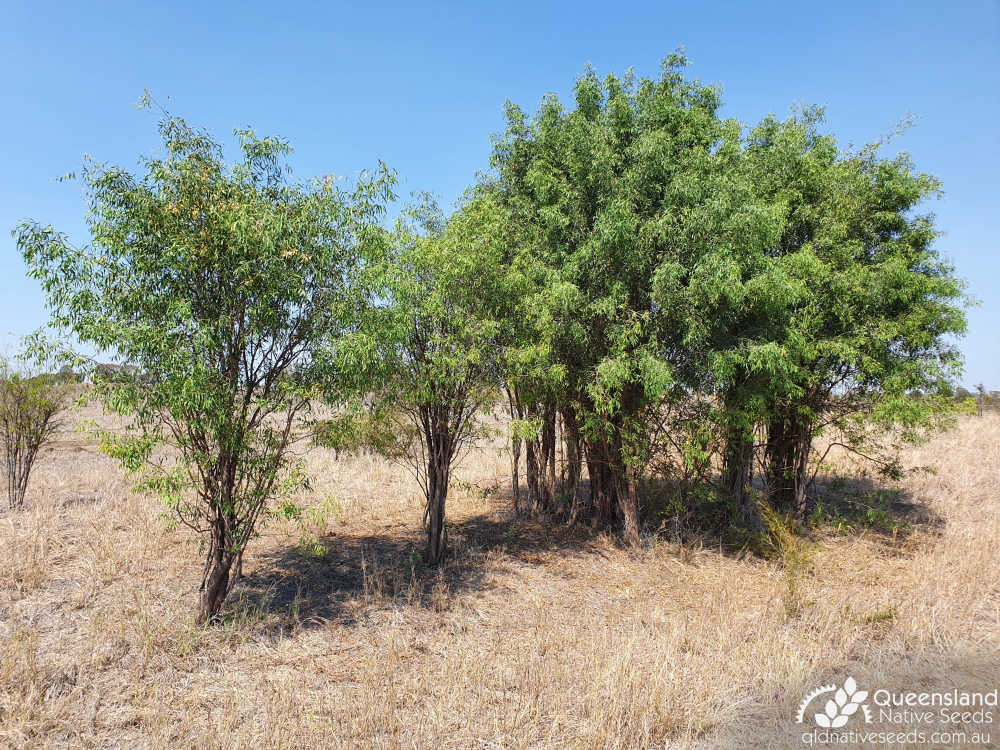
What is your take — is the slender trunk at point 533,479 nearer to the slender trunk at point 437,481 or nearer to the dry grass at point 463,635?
the dry grass at point 463,635

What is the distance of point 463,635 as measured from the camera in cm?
667

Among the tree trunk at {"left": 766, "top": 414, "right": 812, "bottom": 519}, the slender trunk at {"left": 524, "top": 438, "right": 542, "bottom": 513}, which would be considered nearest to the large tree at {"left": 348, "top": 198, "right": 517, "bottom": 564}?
the slender trunk at {"left": 524, "top": 438, "right": 542, "bottom": 513}

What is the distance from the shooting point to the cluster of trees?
19.6ft

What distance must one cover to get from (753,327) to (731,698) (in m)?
6.07

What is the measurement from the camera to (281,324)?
6410mm

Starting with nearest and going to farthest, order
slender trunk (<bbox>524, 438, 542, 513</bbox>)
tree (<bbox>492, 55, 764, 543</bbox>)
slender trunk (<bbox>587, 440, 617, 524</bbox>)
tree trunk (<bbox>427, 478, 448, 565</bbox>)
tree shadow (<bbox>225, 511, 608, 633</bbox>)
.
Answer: tree shadow (<bbox>225, 511, 608, 633</bbox>)
tree (<bbox>492, 55, 764, 543</bbox>)
tree trunk (<bbox>427, 478, 448, 565</bbox>)
slender trunk (<bbox>587, 440, 617, 524</bbox>)
slender trunk (<bbox>524, 438, 542, 513</bbox>)

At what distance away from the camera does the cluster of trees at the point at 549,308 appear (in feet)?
19.6

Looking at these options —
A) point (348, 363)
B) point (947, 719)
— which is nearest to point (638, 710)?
point (947, 719)

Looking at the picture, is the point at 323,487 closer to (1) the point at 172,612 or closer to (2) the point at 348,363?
(1) the point at 172,612

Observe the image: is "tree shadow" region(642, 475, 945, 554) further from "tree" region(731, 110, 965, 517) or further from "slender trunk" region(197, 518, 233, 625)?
"slender trunk" region(197, 518, 233, 625)

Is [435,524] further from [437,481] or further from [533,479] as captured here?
[533,479]

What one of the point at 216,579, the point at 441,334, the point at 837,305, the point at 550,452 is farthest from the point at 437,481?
the point at 837,305

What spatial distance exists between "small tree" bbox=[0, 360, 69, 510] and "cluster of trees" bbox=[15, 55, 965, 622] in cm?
328

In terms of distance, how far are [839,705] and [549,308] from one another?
19.4ft
